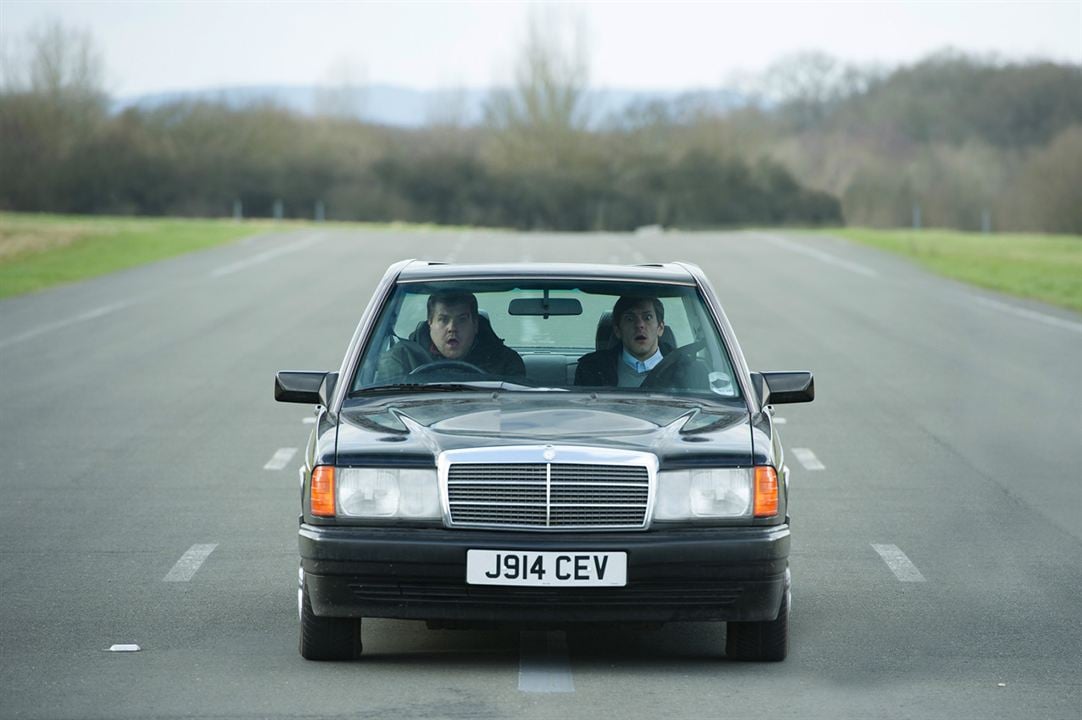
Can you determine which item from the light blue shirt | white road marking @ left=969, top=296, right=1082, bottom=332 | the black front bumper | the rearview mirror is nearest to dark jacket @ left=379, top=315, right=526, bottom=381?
the rearview mirror

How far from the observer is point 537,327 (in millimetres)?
8203

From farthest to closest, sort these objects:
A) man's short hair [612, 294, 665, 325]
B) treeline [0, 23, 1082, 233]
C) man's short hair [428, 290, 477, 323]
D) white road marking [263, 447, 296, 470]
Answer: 1. treeline [0, 23, 1082, 233]
2. white road marking [263, 447, 296, 470]
3. man's short hair [612, 294, 665, 325]
4. man's short hair [428, 290, 477, 323]

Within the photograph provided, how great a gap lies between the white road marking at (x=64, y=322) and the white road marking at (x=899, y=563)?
15.8 metres

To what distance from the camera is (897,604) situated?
326 inches

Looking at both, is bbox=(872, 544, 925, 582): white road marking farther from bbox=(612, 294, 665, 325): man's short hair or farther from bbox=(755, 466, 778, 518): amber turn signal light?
bbox=(755, 466, 778, 518): amber turn signal light

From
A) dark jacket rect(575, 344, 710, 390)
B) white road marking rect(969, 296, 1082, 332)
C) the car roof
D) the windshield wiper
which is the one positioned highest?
the car roof

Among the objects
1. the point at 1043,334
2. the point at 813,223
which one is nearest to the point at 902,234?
the point at 813,223

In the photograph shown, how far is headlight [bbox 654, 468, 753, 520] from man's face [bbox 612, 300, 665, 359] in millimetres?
1301

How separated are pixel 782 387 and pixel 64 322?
67.6 feet

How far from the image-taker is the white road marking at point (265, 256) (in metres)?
37.9

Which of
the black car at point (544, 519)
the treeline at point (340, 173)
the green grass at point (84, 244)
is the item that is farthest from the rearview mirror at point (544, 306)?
the treeline at point (340, 173)

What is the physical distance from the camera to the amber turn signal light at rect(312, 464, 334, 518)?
653 centimetres

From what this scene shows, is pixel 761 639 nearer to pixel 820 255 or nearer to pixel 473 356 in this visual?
pixel 473 356

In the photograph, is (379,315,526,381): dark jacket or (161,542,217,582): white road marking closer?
(379,315,526,381): dark jacket
